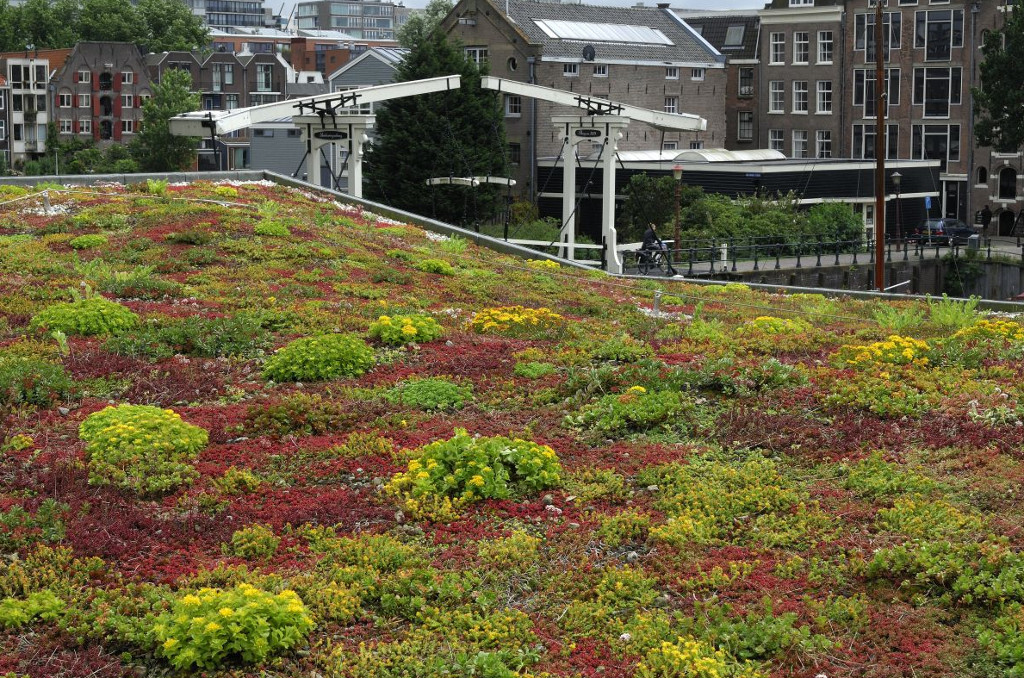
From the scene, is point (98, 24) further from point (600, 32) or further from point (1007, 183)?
point (1007, 183)

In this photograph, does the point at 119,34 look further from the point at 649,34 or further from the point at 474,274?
the point at 474,274

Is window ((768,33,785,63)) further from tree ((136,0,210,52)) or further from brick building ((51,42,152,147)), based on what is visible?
tree ((136,0,210,52))

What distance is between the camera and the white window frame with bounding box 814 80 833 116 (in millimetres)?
89562

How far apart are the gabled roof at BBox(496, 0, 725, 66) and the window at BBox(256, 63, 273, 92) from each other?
1897 inches

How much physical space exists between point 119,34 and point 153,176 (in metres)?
95.8

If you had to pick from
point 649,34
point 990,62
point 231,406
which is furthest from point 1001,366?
point 649,34

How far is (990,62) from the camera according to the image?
7131 cm

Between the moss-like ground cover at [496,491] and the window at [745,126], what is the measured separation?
75935 millimetres

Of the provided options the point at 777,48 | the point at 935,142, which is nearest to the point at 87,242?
the point at 935,142

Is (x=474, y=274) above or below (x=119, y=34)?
below

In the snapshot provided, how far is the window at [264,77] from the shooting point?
124 metres

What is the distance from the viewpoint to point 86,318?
727 inches

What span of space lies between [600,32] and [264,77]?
169ft

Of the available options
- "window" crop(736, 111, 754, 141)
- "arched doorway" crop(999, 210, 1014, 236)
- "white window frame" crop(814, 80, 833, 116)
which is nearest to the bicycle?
"arched doorway" crop(999, 210, 1014, 236)
